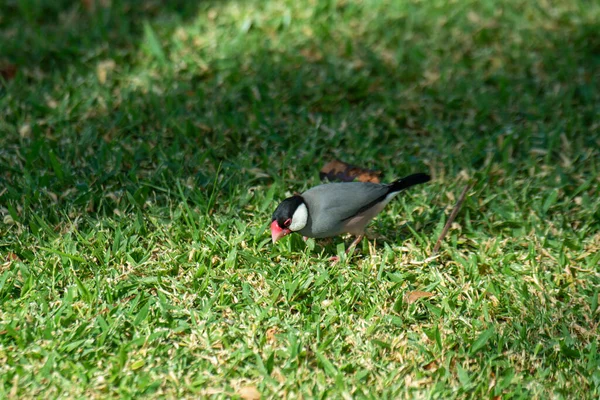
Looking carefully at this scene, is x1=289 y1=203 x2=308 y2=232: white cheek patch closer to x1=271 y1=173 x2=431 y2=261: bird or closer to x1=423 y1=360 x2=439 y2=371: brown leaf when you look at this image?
x1=271 y1=173 x2=431 y2=261: bird

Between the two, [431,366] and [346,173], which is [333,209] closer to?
[346,173]

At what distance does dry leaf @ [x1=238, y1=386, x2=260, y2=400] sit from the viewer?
2.87m

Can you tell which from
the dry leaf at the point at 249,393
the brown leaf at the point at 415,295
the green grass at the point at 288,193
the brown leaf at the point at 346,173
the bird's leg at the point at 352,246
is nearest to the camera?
the dry leaf at the point at 249,393

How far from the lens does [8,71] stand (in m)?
5.00

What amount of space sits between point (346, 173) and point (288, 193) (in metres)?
0.39

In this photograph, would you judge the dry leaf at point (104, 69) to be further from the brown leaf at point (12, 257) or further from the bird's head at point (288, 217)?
the bird's head at point (288, 217)

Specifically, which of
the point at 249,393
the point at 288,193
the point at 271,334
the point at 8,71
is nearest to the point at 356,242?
the point at 288,193

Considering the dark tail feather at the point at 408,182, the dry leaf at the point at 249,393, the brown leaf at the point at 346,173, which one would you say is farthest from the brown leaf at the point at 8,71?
the dry leaf at the point at 249,393

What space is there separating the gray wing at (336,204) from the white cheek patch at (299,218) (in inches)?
1.0

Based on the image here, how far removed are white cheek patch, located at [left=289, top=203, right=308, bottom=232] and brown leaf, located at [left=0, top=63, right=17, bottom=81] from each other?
103 inches

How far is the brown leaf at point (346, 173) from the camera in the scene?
4227 millimetres

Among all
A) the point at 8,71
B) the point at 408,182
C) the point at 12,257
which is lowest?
the point at 408,182

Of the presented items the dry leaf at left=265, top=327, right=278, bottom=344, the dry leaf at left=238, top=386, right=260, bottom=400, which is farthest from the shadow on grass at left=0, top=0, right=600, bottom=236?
the dry leaf at left=238, top=386, right=260, bottom=400

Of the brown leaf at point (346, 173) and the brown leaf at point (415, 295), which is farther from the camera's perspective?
the brown leaf at point (346, 173)
